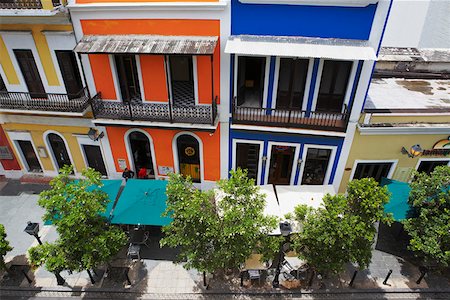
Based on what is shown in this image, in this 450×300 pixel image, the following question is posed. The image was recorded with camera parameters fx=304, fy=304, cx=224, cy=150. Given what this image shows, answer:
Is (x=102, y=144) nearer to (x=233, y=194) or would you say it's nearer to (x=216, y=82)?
(x=216, y=82)

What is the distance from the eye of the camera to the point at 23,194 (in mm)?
16703

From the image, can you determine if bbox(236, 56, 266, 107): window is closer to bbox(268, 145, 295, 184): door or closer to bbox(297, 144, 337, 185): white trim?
bbox(268, 145, 295, 184): door

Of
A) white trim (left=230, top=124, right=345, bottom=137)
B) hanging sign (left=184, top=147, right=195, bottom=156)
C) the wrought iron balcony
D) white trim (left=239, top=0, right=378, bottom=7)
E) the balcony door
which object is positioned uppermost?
white trim (left=239, top=0, right=378, bottom=7)

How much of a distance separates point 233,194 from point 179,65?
794cm

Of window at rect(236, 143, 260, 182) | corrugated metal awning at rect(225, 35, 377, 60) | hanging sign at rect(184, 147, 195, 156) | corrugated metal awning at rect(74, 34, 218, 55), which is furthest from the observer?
hanging sign at rect(184, 147, 195, 156)

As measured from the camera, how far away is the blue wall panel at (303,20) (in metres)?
11.2

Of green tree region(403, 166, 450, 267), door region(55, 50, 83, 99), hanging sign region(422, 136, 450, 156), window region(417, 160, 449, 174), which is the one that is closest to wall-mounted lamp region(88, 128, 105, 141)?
door region(55, 50, 83, 99)

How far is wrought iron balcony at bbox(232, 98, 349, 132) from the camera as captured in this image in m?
13.1

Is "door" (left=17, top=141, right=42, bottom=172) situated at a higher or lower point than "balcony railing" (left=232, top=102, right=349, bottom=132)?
lower

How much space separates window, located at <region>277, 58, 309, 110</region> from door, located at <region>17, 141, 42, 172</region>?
13754mm

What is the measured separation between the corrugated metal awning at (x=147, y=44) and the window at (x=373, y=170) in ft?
29.5

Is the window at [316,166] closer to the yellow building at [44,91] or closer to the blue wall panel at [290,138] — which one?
the blue wall panel at [290,138]

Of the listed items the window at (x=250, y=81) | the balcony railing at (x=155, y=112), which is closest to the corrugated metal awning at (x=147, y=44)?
the window at (x=250, y=81)

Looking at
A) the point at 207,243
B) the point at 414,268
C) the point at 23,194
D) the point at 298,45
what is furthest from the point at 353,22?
the point at 23,194
